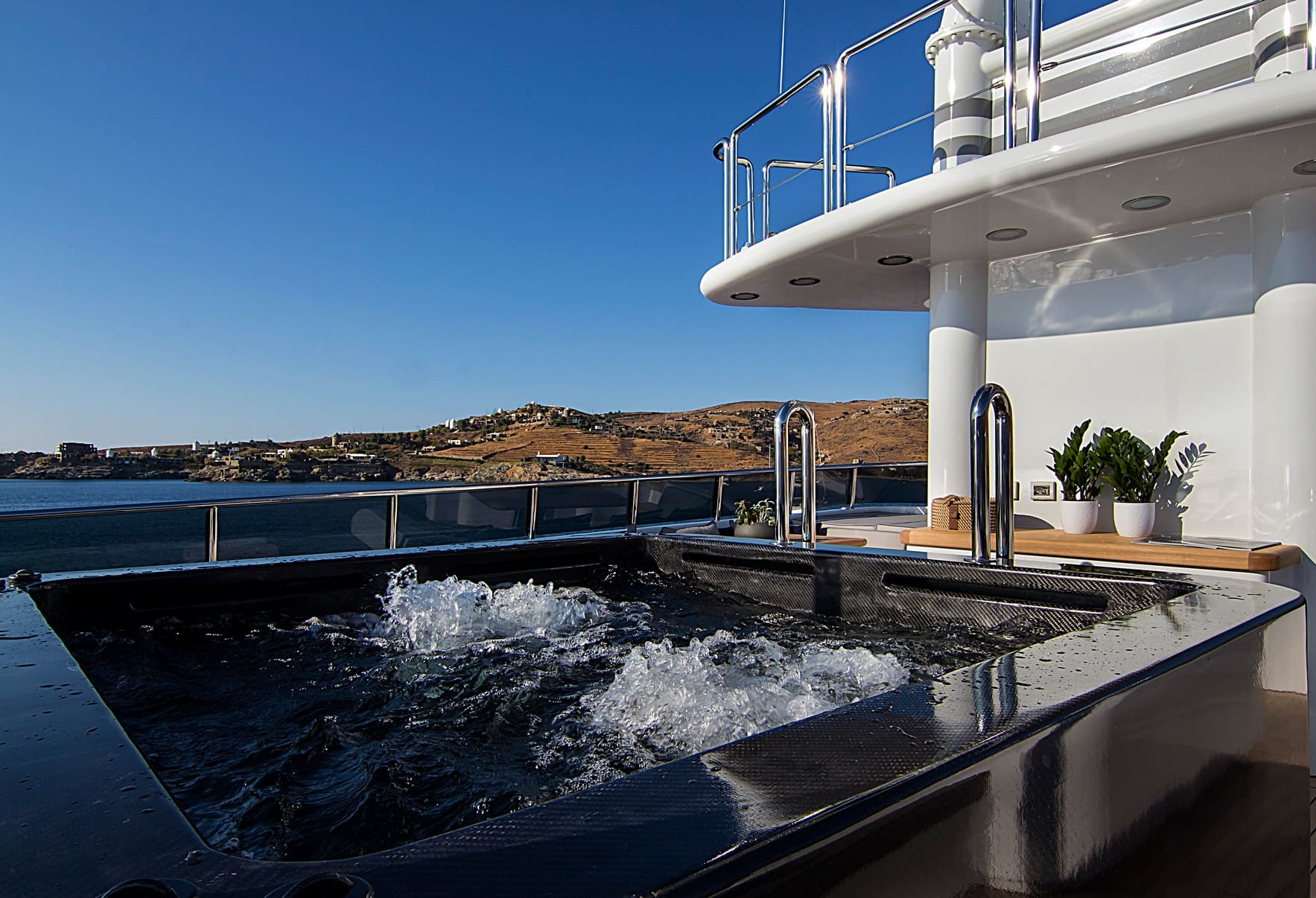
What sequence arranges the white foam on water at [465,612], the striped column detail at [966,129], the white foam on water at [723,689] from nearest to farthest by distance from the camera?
1. the white foam on water at [723,689]
2. the white foam on water at [465,612]
3. the striped column detail at [966,129]

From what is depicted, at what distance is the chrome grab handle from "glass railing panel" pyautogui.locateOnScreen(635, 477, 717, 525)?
3804 mm

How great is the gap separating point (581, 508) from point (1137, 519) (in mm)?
3551

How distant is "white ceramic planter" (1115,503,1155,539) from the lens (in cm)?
326

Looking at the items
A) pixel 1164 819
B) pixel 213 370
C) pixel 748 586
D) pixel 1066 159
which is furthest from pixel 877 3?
pixel 213 370

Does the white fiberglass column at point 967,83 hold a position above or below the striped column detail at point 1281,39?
above

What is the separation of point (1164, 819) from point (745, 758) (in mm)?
691

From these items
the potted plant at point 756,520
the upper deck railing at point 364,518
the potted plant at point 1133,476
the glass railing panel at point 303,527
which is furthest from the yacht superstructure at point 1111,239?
the glass railing panel at point 303,527

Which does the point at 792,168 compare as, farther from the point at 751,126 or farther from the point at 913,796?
the point at 913,796

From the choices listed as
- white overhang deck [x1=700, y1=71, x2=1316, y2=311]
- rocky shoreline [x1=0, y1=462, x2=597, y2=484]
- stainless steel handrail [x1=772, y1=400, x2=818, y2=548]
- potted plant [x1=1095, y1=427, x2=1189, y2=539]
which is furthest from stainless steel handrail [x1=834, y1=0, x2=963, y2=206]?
rocky shoreline [x1=0, y1=462, x2=597, y2=484]

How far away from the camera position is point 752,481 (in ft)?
22.7

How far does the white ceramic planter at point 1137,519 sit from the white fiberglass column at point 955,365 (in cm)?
80

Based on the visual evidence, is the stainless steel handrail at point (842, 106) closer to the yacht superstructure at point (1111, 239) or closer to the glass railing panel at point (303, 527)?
the yacht superstructure at point (1111, 239)

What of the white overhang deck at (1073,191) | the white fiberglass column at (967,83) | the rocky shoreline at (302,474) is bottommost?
the rocky shoreline at (302,474)

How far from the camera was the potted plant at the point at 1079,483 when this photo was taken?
11.3ft
